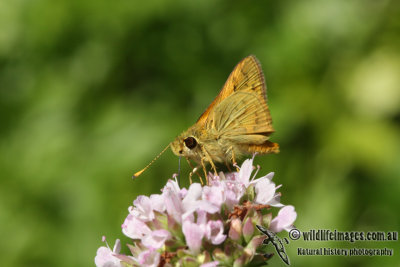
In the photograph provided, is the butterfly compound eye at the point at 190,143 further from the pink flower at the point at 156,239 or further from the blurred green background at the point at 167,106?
the blurred green background at the point at 167,106

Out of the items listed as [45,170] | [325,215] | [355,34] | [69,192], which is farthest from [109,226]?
[355,34]

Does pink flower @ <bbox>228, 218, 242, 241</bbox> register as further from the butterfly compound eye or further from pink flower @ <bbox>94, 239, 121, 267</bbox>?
the butterfly compound eye

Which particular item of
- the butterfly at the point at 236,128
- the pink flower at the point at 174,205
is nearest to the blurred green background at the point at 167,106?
the butterfly at the point at 236,128

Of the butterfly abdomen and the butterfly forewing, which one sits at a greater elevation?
the butterfly forewing

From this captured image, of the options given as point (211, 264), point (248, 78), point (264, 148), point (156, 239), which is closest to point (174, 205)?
point (156, 239)

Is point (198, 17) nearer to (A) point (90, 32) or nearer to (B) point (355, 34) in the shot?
(A) point (90, 32)

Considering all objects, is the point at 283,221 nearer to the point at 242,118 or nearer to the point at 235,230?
the point at 235,230

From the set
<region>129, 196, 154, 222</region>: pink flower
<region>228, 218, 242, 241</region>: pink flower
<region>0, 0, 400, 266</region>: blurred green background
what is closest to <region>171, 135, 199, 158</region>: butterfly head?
<region>129, 196, 154, 222</region>: pink flower
